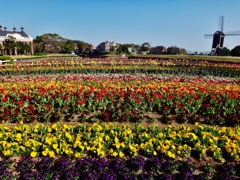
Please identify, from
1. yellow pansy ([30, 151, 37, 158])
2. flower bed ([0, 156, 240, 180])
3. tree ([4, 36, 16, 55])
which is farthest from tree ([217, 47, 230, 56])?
yellow pansy ([30, 151, 37, 158])

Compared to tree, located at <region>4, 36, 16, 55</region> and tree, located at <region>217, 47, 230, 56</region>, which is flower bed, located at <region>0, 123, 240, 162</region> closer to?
tree, located at <region>217, 47, 230, 56</region>

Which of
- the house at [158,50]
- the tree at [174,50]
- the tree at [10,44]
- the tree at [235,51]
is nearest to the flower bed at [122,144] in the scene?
the tree at [235,51]

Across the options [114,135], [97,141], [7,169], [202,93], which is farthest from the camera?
[202,93]

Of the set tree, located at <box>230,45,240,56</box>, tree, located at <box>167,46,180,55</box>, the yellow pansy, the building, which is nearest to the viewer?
the yellow pansy

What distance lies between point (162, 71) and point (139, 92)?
31.4 ft

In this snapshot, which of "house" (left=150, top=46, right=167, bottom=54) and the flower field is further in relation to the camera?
"house" (left=150, top=46, right=167, bottom=54)

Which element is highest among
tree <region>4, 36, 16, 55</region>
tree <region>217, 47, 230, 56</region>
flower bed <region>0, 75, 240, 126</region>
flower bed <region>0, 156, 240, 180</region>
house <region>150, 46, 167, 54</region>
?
house <region>150, 46, 167, 54</region>

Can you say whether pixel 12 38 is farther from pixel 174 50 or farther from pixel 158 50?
pixel 158 50

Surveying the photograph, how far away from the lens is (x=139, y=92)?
9.32 meters

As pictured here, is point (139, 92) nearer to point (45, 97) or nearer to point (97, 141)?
point (45, 97)

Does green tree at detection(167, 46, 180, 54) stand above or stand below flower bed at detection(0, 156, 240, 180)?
above

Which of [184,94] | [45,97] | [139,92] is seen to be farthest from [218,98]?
[45,97]

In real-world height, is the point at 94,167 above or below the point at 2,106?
below

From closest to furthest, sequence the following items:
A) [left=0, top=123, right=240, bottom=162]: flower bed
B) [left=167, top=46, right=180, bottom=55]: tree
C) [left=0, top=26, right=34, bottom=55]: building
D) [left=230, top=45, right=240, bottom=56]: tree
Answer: [left=0, top=123, right=240, bottom=162]: flower bed → [left=230, top=45, right=240, bottom=56]: tree → [left=0, top=26, right=34, bottom=55]: building → [left=167, top=46, right=180, bottom=55]: tree
